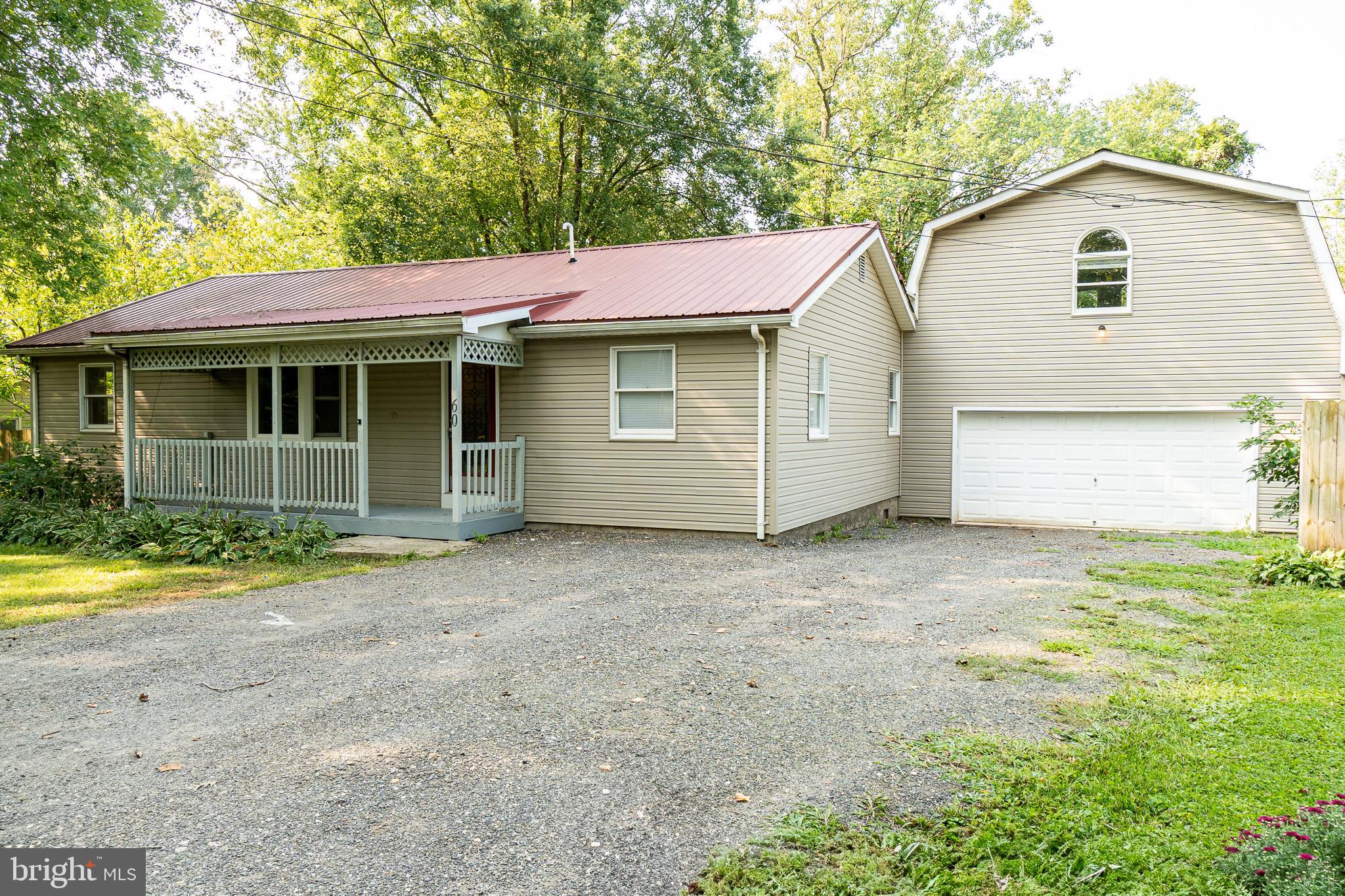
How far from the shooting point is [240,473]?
12.8 metres

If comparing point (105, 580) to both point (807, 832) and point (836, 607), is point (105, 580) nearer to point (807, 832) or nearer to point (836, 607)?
point (836, 607)

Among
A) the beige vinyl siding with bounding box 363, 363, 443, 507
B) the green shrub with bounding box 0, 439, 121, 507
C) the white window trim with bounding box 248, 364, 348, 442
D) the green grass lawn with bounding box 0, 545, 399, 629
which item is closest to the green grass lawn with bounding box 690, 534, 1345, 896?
the green grass lawn with bounding box 0, 545, 399, 629

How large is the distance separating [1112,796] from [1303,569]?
281 inches

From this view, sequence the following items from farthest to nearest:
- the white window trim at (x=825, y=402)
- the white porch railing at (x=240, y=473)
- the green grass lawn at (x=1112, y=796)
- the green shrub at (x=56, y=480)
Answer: the green shrub at (x=56, y=480), the white window trim at (x=825, y=402), the white porch railing at (x=240, y=473), the green grass lawn at (x=1112, y=796)

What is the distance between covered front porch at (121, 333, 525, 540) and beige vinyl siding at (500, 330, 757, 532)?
350mm

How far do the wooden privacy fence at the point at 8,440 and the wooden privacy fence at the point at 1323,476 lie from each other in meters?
20.8

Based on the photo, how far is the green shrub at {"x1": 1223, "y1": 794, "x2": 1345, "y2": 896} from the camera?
9.06 ft

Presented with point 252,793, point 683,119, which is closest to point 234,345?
point 252,793

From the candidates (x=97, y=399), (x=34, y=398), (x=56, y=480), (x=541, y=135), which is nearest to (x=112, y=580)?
(x=56, y=480)

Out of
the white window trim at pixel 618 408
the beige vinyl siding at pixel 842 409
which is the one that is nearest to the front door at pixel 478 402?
the white window trim at pixel 618 408

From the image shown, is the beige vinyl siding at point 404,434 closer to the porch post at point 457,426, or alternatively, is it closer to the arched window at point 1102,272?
the porch post at point 457,426

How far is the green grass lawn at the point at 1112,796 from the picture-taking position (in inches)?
123

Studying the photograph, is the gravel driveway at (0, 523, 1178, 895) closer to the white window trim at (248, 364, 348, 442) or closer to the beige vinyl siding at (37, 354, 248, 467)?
the white window trim at (248, 364, 348, 442)

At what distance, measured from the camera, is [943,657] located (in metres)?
6.17
